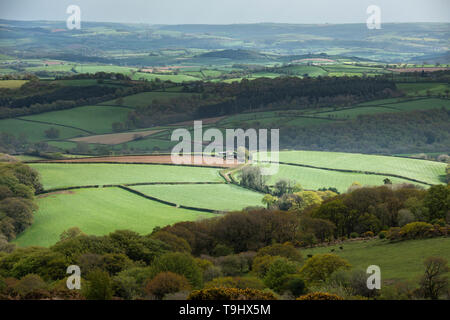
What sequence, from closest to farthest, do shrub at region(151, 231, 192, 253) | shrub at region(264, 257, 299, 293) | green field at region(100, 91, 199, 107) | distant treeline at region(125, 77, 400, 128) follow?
shrub at region(264, 257, 299, 293)
shrub at region(151, 231, 192, 253)
distant treeline at region(125, 77, 400, 128)
green field at region(100, 91, 199, 107)

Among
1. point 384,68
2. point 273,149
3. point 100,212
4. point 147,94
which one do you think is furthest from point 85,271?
point 384,68

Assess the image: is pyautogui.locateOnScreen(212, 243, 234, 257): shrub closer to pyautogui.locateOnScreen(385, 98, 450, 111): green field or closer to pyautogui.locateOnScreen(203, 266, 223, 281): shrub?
pyautogui.locateOnScreen(203, 266, 223, 281): shrub

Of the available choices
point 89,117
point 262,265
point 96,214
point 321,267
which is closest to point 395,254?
point 321,267

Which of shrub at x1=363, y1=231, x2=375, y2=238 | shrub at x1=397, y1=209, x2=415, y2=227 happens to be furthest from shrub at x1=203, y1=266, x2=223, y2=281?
shrub at x1=397, y1=209, x2=415, y2=227

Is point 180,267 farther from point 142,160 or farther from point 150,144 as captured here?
point 150,144

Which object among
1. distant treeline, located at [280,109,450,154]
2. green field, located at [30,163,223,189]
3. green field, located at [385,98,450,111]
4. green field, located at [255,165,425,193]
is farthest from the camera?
green field, located at [385,98,450,111]
